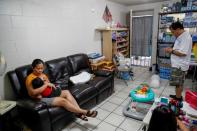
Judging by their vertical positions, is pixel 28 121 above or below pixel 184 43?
below

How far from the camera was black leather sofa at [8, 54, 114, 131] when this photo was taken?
6.20 feet

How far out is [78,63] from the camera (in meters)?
3.27

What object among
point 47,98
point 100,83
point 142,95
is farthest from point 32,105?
point 142,95

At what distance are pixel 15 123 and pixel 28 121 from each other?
1.15ft

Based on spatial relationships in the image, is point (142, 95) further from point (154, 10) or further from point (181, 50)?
point (154, 10)

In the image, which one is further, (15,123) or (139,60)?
(139,60)

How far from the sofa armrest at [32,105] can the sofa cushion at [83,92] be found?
0.59 m

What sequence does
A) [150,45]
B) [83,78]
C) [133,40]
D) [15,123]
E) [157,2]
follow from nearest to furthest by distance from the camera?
1. [15,123]
2. [83,78]
3. [157,2]
4. [150,45]
5. [133,40]

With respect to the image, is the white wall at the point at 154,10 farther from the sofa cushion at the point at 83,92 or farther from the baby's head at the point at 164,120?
the baby's head at the point at 164,120

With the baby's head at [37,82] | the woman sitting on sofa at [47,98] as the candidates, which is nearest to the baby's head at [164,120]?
the woman sitting on sofa at [47,98]

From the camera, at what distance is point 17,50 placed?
241 centimetres

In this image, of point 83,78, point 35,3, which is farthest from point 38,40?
point 83,78

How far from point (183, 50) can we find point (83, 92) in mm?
1917

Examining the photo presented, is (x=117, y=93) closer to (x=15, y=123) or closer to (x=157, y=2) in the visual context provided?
(x=15, y=123)
